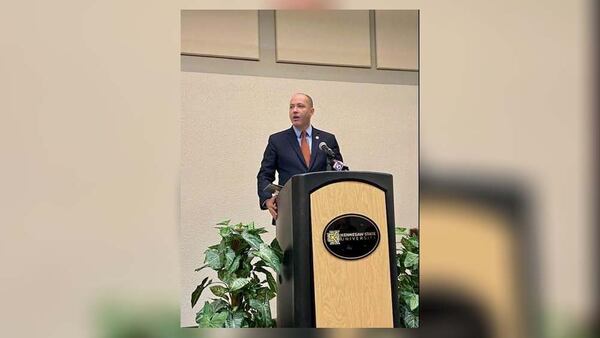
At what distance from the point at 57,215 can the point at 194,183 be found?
615 mm

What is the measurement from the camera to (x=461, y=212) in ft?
10.6

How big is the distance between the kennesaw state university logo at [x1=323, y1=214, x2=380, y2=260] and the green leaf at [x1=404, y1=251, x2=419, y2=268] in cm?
14

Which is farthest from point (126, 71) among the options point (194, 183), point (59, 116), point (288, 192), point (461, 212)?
point (461, 212)

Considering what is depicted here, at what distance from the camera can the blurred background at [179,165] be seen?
10.6ft

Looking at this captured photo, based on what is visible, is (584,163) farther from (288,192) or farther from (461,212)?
(288,192)

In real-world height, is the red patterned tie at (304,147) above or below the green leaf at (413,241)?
above

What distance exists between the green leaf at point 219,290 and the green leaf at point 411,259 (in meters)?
0.79

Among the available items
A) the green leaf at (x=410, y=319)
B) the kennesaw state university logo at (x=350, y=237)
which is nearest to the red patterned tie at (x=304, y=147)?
the kennesaw state university logo at (x=350, y=237)

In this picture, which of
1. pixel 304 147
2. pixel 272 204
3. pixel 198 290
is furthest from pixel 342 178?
pixel 198 290

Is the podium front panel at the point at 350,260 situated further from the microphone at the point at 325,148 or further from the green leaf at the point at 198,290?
the green leaf at the point at 198,290

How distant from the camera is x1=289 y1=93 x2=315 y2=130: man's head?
324 centimetres

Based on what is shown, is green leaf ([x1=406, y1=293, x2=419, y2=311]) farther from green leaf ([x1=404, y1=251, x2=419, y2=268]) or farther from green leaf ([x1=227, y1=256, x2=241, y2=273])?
green leaf ([x1=227, y1=256, x2=241, y2=273])

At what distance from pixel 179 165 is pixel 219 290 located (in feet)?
1.86

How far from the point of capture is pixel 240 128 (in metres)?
3.25
